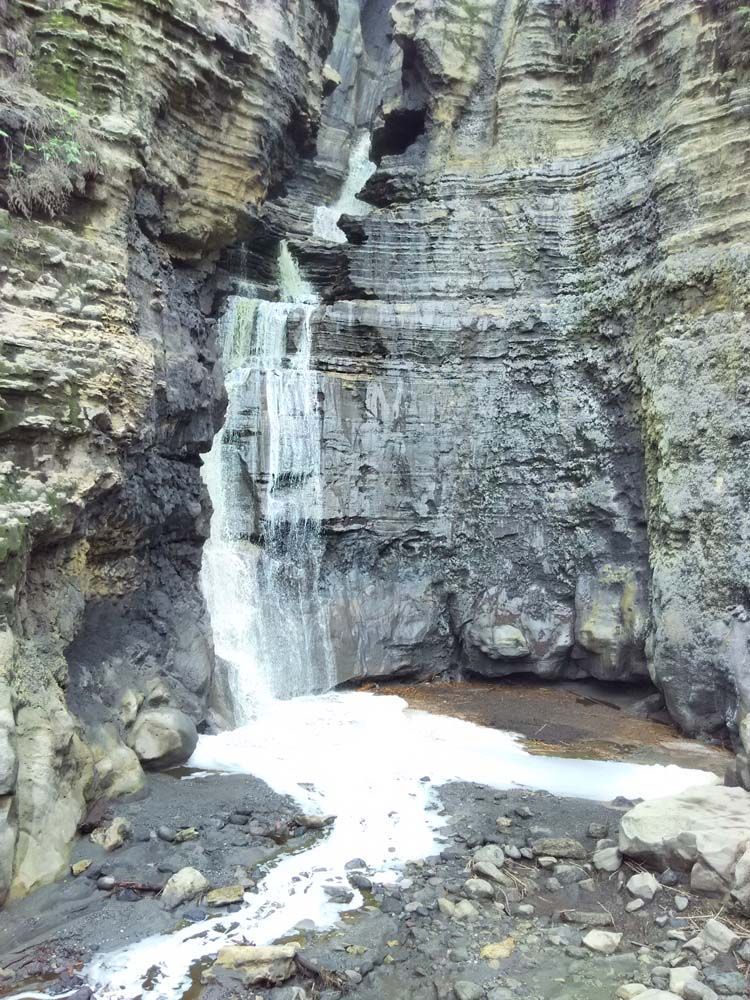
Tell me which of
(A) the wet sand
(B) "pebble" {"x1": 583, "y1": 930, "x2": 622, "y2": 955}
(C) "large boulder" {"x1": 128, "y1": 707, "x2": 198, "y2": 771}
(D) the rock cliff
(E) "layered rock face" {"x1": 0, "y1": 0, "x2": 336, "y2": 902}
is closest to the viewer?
(B) "pebble" {"x1": 583, "y1": 930, "x2": 622, "y2": 955}

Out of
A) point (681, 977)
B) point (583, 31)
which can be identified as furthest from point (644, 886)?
point (583, 31)

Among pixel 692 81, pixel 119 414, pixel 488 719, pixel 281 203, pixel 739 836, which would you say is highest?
pixel 281 203

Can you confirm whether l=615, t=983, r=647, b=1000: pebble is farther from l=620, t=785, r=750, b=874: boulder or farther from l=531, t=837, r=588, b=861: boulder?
l=531, t=837, r=588, b=861: boulder

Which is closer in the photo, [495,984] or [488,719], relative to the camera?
[495,984]

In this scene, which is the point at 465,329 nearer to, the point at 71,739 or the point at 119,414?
the point at 119,414

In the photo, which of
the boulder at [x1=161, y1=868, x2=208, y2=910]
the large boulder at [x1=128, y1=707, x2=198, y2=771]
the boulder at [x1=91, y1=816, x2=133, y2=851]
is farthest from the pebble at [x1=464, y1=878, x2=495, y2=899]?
the large boulder at [x1=128, y1=707, x2=198, y2=771]

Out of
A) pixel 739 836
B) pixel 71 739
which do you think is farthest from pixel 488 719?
pixel 71 739

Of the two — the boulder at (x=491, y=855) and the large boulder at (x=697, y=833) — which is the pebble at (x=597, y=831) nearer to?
the large boulder at (x=697, y=833)

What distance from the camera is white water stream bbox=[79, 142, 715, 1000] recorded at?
217 inches

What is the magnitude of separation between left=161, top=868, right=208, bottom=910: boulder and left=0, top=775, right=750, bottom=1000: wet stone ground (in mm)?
66

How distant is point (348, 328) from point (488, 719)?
831 cm

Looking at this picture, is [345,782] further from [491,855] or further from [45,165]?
[45,165]

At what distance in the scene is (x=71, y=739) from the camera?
6535 millimetres

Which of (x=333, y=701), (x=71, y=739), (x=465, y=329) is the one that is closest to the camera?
(x=71, y=739)
